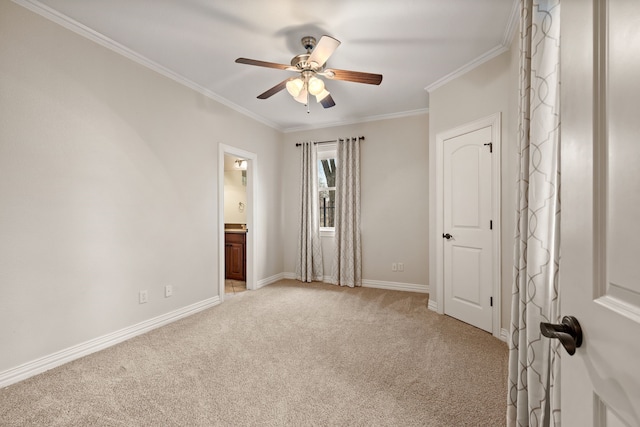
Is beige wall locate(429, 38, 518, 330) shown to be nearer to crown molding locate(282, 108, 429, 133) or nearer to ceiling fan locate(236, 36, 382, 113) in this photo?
crown molding locate(282, 108, 429, 133)

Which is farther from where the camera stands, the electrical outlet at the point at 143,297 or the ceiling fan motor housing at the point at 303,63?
the electrical outlet at the point at 143,297

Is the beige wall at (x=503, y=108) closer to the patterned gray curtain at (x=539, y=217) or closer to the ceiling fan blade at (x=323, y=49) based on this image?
the patterned gray curtain at (x=539, y=217)

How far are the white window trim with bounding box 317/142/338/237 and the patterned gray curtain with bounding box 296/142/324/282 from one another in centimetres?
12

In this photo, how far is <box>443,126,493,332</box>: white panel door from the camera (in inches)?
114

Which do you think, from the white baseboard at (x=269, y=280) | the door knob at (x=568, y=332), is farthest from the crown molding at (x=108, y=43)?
the door knob at (x=568, y=332)

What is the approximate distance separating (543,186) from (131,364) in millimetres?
2859

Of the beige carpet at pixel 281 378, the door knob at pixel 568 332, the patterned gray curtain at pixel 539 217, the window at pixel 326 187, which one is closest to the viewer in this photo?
the door knob at pixel 568 332

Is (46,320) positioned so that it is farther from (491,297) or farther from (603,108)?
(491,297)

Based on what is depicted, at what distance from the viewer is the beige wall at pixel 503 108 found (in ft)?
8.22

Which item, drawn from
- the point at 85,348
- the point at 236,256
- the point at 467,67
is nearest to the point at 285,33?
the point at 467,67

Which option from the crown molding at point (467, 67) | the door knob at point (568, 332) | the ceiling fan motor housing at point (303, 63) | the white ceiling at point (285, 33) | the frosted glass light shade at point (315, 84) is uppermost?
the white ceiling at point (285, 33)

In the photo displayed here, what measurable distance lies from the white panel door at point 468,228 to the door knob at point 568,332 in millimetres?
2431

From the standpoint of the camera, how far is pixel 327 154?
5.09 m

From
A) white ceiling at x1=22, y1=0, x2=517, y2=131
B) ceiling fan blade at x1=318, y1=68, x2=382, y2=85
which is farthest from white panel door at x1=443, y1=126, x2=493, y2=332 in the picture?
ceiling fan blade at x1=318, y1=68, x2=382, y2=85
